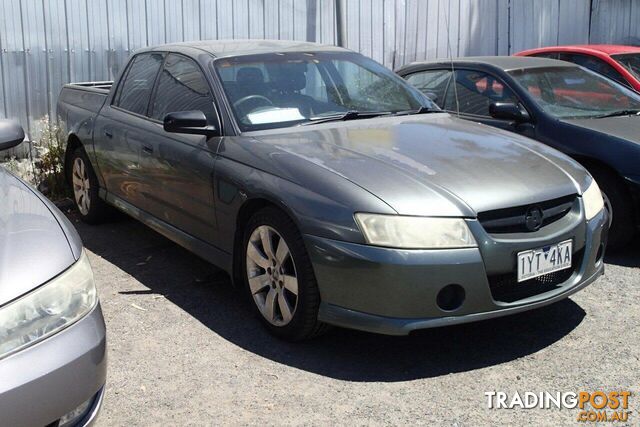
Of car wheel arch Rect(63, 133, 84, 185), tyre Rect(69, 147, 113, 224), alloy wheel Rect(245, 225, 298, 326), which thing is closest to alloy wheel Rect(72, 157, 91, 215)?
tyre Rect(69, 147, 113, 224)

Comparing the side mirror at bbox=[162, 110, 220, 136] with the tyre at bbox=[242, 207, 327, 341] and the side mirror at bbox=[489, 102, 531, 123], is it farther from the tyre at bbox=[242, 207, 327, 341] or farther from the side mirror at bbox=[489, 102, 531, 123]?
the side mirror at bbox=[489, 102, 531, 123]

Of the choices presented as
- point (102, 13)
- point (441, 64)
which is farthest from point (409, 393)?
point (102, 13)

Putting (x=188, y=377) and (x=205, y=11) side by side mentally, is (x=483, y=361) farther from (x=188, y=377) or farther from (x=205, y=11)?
(x=205, y=11)

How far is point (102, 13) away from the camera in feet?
25.2

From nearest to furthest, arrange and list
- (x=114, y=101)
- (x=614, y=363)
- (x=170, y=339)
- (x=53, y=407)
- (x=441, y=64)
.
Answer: (x=53, y=407) → (x=614, y=363) → (x=170, y=339) → (x=114, y=101) → (x=441, y=64)

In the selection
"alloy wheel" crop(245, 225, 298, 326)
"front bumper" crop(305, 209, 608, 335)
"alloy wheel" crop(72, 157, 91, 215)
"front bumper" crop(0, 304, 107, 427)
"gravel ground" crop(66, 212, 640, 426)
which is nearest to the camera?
"front bumper" crop(0, 304, 107, 427)

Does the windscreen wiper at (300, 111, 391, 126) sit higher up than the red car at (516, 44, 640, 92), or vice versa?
the red car at (516, 44, 640, 92)

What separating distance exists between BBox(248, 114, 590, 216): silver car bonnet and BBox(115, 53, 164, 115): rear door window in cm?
145

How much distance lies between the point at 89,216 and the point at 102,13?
93.3 inches

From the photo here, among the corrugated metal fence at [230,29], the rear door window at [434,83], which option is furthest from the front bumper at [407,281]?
the corrugated metal fence at [230,29]

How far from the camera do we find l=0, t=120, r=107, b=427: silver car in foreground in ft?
8.09

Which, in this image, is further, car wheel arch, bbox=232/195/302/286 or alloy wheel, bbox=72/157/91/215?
alloy wheel, bbox=72/157/91/215

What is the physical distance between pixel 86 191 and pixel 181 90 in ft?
5.48

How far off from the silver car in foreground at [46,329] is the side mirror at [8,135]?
0.94 meters
